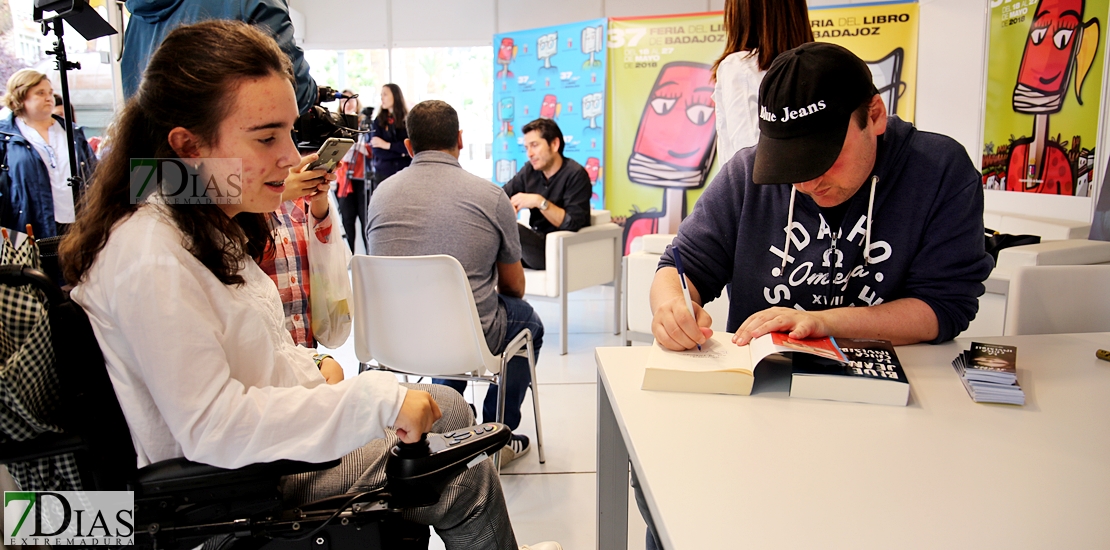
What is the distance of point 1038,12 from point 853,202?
9.83 feet

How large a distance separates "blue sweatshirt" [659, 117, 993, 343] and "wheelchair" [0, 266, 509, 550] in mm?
688

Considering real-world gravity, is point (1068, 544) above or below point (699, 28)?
below

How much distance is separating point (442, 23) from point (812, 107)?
6481 millimetres

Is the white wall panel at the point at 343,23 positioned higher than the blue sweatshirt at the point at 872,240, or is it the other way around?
the white wall panel at the point at 343,23

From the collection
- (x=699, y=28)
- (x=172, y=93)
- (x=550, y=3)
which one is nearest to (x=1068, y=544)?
(x=172, y=93)

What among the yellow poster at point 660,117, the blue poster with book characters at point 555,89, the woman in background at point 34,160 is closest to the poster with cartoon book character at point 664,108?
the yellow poster at point 660,117

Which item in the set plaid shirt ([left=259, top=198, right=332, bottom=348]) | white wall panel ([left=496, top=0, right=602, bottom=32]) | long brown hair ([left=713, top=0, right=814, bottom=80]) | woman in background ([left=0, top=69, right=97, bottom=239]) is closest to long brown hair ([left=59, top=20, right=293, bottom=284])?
plaid shirt ([left=259, top=198, right=332, bottom=348])

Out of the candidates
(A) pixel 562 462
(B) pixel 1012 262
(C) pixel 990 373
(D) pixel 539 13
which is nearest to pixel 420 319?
(A) pixel 562 462

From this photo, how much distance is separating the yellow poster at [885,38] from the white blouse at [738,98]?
3713 millimetres

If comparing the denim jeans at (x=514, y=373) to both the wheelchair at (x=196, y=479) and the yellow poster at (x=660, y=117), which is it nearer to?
the wheelchair at (x=196, y=479)

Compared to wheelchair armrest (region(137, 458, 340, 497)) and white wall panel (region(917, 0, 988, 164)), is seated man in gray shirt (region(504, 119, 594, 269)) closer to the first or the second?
white wall panel (region(917, 0, 988, 164))

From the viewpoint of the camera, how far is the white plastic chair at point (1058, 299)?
156 cm

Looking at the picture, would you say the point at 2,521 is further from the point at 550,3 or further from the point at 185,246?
the point at 550,3

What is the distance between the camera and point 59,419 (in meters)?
0.87
